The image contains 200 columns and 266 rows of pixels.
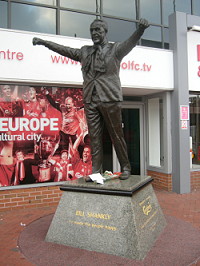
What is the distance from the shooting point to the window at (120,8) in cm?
722

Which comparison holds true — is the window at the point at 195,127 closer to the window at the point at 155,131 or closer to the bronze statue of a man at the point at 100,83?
the window at the point at 155,131

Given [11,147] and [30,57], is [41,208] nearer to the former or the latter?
[11,147]

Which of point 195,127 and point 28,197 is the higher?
point 195,127

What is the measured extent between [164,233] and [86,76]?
257cm

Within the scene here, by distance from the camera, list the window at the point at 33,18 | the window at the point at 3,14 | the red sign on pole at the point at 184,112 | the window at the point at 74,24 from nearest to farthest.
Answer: the window at the point at 3,14 → the window at the point at 33,18 → the window at the point at 74,24 → the red sign on pole at the point at 184,112

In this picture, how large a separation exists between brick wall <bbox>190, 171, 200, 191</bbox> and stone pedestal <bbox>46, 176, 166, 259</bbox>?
410cm

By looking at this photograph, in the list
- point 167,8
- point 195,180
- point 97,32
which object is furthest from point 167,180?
point 167,8

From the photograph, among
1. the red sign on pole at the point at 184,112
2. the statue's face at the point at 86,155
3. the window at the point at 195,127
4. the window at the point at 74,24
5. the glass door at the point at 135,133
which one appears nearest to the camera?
the statue's face at the point at 86,155

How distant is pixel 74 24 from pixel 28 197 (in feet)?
13.9

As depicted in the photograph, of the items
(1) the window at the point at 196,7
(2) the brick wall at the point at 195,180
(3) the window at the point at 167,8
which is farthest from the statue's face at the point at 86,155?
(1) the window at the point at 196,7

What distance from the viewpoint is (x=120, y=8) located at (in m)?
7.41

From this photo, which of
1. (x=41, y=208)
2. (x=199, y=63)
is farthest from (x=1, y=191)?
(x=199, y=63)

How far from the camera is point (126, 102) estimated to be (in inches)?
316

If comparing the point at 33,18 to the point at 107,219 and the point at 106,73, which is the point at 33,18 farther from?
the point at 107,219
